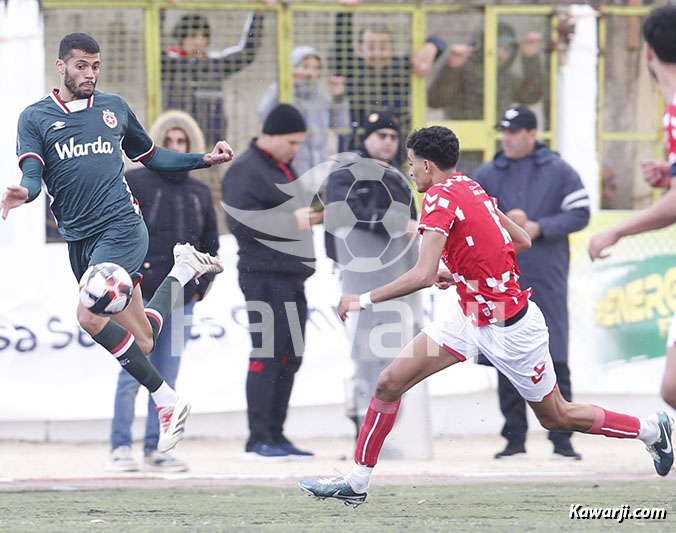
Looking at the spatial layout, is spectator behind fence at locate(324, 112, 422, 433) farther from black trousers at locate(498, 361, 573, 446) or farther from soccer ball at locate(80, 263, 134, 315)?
Answer: soccer ball at locate(80, 263, 134, 315)

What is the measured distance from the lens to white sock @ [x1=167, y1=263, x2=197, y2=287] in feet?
26.4

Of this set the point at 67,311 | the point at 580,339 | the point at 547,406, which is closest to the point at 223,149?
the point at 547,406

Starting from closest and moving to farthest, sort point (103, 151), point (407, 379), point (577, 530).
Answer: point (577, 530) < point (407, 379) < point (103, 151)

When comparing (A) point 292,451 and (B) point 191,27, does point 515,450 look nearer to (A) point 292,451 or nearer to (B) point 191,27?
(A) point 292,451

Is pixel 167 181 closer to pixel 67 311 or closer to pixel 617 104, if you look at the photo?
pixel 67 311

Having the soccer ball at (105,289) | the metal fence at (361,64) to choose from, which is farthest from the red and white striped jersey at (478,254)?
the metal fence at (361,64)

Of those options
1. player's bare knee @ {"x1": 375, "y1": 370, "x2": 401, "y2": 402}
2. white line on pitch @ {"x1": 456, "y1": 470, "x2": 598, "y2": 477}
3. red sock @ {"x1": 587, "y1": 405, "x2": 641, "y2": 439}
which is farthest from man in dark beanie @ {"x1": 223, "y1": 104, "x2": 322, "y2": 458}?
red sock @ {"x1": 587, "y1": 405, "x2": 641, "y2": 439}

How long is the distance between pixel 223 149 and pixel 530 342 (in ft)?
6.34

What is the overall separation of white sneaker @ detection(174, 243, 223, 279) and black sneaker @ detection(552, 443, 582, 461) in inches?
116

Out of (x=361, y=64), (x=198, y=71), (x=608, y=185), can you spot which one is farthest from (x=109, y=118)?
(x=608, y=185)

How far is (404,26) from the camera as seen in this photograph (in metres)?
11.4

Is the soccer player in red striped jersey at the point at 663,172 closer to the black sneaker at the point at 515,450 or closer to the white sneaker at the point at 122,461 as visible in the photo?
the black sneaker at the point at 515,450

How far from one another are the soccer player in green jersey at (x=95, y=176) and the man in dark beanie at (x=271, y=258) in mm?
1690

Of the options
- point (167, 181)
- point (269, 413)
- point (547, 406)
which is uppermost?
point (167, 181)
